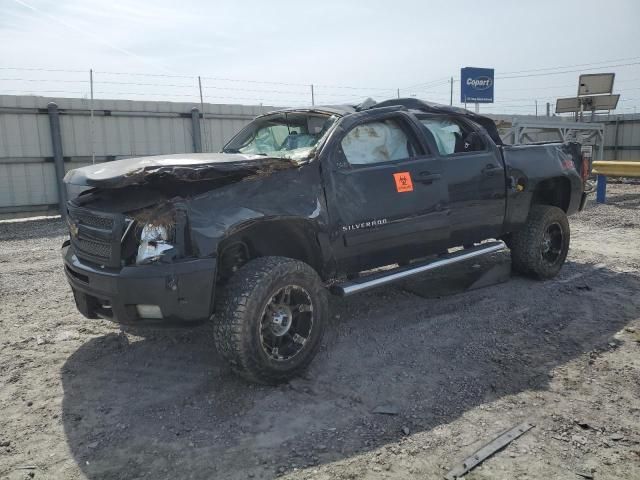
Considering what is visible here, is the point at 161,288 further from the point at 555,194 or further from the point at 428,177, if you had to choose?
the point at 555,194

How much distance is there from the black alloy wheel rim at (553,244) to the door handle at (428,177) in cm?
200

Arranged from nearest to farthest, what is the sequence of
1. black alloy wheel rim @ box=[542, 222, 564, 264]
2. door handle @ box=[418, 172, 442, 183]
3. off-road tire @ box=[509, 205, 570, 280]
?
door handle @ box=[418, 172, 442, 183] < off-road tire @ box=[509, 205, 570, 280] < black alloy wheel rim @ box=[542, 222, 564, 264]

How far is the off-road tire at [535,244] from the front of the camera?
567 centimetres

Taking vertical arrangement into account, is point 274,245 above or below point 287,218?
below

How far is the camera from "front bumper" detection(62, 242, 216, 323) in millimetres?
3164

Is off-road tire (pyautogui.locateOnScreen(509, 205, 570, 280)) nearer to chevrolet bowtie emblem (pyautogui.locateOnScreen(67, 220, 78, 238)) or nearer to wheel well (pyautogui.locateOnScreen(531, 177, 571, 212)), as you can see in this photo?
wheel well (pyautogui.locateOnScreen(531, 177, 571, 212))

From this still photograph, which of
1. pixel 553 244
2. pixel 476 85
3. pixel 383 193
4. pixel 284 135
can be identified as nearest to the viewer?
pixel 383 193

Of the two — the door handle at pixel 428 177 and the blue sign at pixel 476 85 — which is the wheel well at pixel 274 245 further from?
the blue sign at pixel 476 85

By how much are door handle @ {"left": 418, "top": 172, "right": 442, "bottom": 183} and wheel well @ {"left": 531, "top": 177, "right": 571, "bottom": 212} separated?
1.98 m

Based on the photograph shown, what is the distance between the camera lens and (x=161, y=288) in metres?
3.16

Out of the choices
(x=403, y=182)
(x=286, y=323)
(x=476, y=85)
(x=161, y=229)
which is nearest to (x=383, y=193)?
(x=403, y=182)

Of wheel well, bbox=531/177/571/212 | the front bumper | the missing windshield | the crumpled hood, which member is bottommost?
the front bumper

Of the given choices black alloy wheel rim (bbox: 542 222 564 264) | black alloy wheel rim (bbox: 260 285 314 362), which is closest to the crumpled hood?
black alloy wheel rim (bbox: 260 285 314 362)

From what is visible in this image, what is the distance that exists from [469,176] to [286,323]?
7.78 ft
